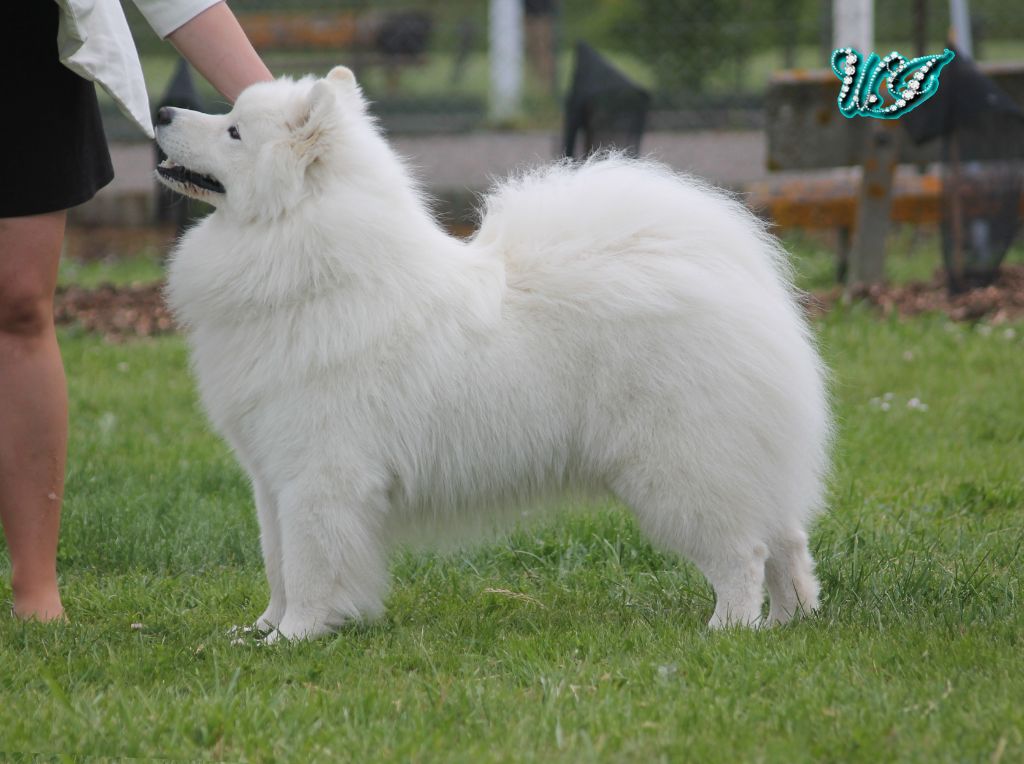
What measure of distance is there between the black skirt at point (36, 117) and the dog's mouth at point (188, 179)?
0.25 meters

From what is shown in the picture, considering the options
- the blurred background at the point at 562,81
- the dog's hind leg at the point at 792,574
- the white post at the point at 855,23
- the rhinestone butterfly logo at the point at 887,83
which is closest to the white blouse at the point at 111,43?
the dog's hind leg at the point at 792,574

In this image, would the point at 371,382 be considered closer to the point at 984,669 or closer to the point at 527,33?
the point at 984,669

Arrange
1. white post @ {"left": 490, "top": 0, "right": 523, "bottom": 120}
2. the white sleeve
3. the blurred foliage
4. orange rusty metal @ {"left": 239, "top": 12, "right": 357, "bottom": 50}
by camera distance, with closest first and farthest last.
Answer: the white sleeve
the blurred foliage
white post @ {"left": 490, "top": 0, "right": 523, "bottom": 120}
orange rusty metal @ {"left": 239, "top": 12, "right": 357, "bottom": 50}

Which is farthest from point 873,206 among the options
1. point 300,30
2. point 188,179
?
point 300,30

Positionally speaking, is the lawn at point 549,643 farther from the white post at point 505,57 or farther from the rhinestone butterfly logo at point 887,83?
the white post at point 505,57

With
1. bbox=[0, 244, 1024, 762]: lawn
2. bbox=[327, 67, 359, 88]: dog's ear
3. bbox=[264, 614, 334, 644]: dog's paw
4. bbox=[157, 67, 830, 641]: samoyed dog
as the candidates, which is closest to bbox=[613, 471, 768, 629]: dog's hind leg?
bbox=[157, 67, 830, 641]: samoyed dog

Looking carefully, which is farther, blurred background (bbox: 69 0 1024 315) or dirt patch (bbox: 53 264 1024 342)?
blurred background (bbox: 69 0 1024 315)

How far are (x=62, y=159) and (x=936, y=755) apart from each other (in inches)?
102

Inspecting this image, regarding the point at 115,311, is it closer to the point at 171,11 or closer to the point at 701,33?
the point at 171,11

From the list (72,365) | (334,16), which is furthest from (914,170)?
Result: (72,365)

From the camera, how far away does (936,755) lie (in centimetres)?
243

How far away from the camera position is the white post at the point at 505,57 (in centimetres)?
1199

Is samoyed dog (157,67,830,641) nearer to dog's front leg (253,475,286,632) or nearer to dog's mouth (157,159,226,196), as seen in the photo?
dog's mouth (157,159,226,196)

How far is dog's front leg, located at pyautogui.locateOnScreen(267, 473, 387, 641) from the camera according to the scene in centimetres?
331
